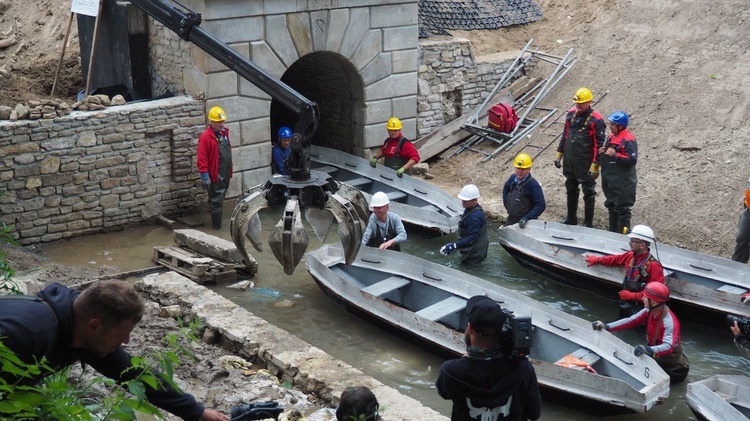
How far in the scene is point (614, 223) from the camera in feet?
37.3

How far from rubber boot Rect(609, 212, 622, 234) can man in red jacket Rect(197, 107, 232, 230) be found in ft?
16.9

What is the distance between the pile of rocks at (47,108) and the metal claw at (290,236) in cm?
598

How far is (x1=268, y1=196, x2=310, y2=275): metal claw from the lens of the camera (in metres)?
6.35

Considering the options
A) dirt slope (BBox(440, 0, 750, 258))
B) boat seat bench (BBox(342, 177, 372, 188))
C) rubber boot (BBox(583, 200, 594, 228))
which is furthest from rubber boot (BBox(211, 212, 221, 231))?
rubber boot (BBox(583, 200, 594, 228))

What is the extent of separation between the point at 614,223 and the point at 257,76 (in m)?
5.79

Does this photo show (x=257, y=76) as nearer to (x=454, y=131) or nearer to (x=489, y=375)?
(x=489, y=375)

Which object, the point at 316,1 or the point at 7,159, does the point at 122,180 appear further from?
the point at 316,1

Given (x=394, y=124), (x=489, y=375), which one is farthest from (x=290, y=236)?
(x=394, y=124)

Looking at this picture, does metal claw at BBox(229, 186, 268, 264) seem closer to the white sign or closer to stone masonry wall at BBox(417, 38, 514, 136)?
the white sign

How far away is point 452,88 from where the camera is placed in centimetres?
1507

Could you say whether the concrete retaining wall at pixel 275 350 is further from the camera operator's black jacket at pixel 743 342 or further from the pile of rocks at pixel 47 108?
the pile of rocks at pixel 47 108

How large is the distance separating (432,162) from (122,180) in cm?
523

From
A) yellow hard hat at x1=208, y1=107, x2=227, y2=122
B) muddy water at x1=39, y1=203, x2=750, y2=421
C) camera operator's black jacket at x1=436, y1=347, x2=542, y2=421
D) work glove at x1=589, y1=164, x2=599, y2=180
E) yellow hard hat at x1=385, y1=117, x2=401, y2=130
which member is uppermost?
yellow hard hat at x1=208, y1=107, x2=227, y2=122

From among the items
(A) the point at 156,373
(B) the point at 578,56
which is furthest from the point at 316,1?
(A) the point at 156,373
